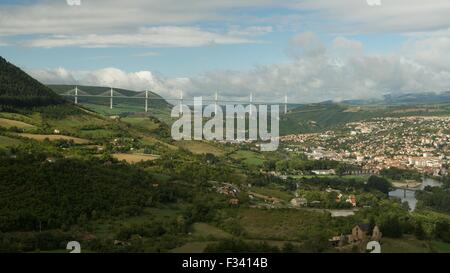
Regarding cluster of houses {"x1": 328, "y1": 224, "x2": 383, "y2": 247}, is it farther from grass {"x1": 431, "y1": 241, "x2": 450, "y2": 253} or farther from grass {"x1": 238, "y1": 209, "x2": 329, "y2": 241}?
grass {"x1": 431, "y1": 241, "x2": 450, "y2": 253}

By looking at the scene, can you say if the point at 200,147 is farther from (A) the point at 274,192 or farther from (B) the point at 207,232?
(B) the point at 207,232

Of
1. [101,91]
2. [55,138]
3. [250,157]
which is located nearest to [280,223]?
[55,138]

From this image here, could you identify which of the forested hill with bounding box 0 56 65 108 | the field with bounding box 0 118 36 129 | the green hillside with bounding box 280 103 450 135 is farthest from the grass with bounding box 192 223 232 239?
the green hillside with bounding box 280 103 450 135

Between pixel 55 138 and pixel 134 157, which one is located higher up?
pixel 55 138

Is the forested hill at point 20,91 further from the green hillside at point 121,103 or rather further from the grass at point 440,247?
the grass at point 440,247

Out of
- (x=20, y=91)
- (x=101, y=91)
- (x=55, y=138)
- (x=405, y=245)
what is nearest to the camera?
(x=405, y=245)
